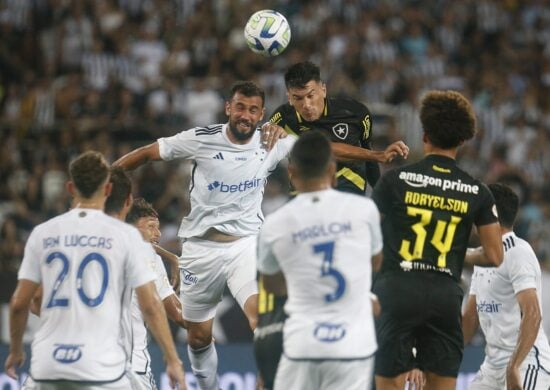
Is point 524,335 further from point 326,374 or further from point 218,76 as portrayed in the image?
point 218,76

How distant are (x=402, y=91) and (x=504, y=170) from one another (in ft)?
7.51

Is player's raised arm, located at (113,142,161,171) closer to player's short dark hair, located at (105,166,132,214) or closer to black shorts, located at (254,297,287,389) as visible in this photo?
player's short dark hair, located at (105,166,132,214)

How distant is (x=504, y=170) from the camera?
1927 cm

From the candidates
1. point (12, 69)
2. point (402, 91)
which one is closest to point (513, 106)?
point (402, 91)

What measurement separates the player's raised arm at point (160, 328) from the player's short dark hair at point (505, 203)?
3201 millimetres

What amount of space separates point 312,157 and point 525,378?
11.0ft

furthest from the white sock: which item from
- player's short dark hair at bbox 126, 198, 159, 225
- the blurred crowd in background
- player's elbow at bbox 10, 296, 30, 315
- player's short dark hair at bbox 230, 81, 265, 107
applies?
the blurred crowd in background

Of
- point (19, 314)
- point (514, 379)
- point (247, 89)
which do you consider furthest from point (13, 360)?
point (514, 379)

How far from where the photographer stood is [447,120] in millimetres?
8438

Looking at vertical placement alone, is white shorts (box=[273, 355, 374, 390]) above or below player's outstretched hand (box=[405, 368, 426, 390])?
above

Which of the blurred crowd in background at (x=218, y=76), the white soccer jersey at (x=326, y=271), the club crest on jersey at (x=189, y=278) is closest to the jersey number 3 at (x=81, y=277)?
the white soccer jersey at (x=326, y=271)

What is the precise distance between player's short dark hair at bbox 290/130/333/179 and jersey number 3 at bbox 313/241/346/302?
0.48m

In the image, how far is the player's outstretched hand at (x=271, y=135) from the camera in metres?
10.5

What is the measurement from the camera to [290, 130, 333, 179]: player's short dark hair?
7.60 metres
